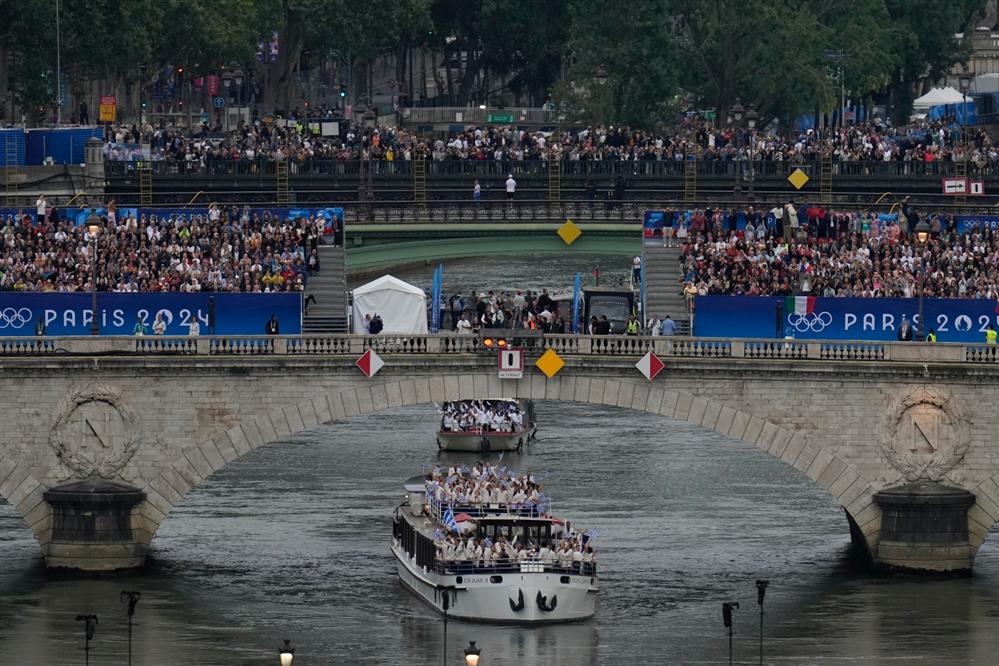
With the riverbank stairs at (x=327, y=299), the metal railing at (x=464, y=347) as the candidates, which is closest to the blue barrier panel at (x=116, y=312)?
the riverbank stairs at (x=327, y=299)

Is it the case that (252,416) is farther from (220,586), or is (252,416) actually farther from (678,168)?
(678,168)

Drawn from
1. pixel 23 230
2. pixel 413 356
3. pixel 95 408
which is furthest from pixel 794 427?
pixel 23 230

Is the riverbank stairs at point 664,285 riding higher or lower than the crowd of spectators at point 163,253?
lower

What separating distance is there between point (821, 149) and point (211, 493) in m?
34.0

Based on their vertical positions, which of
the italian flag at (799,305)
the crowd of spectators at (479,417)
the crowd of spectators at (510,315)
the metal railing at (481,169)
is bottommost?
the crowd of spectators at (479,417)

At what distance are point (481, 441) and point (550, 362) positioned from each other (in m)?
36.1

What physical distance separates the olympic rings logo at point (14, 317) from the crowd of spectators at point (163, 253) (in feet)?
8.28

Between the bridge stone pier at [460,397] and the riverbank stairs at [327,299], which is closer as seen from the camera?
the bridge stone pier at [460,397]

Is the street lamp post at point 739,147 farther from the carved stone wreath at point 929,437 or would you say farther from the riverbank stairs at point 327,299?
the carved stone wreath at point 929,437

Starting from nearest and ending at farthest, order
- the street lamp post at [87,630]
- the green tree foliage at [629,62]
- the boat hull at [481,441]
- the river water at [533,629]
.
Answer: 1. the street lamp post at [87,630]
2. the river water at [533,629]
3. the boat hull at [481,441]
4. the green tree foliage at [629,62]

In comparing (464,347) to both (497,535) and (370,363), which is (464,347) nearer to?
(370,363)

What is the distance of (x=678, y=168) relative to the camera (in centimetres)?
14875

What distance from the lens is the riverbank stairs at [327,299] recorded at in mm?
127625

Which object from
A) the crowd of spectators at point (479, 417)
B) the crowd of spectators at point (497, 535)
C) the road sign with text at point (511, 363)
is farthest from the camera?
the crowd of spectators at point (479, 417)
